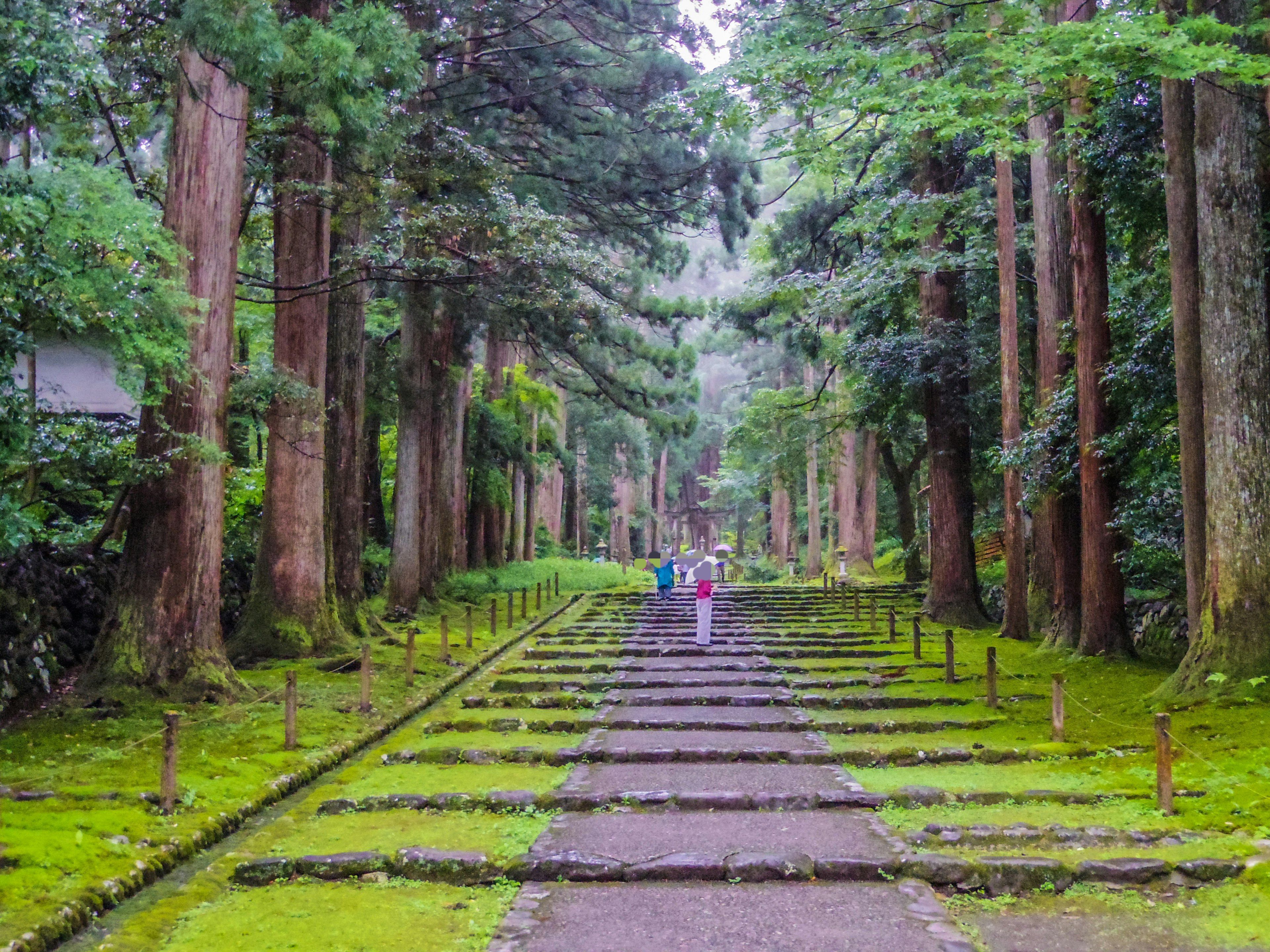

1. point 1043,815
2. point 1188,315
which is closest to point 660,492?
point 1188,315

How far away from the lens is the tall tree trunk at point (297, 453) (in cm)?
1134

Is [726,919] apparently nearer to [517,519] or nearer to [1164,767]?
[1164,767]

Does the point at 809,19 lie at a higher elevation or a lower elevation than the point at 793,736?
higher

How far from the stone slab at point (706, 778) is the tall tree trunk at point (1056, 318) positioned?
249 inches

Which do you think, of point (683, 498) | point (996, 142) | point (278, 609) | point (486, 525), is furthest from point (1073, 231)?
point (683, 498)

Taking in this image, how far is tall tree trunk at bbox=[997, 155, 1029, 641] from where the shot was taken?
1360cm

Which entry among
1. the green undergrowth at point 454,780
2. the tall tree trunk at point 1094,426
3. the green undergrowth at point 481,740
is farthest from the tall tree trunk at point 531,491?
the green undergrowth at point 454,780

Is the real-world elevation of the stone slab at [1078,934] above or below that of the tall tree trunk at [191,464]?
below

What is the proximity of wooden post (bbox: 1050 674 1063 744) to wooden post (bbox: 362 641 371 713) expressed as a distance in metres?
5.87

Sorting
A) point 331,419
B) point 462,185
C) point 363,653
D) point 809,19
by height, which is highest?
point 809,19

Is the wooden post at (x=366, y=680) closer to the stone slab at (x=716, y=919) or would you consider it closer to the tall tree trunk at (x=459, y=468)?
the stone slab at (x=716, y=919)

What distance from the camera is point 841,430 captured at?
91.8ft

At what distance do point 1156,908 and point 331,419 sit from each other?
1171 cm

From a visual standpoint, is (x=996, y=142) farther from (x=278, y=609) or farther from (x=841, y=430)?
(x=841, y=430)
